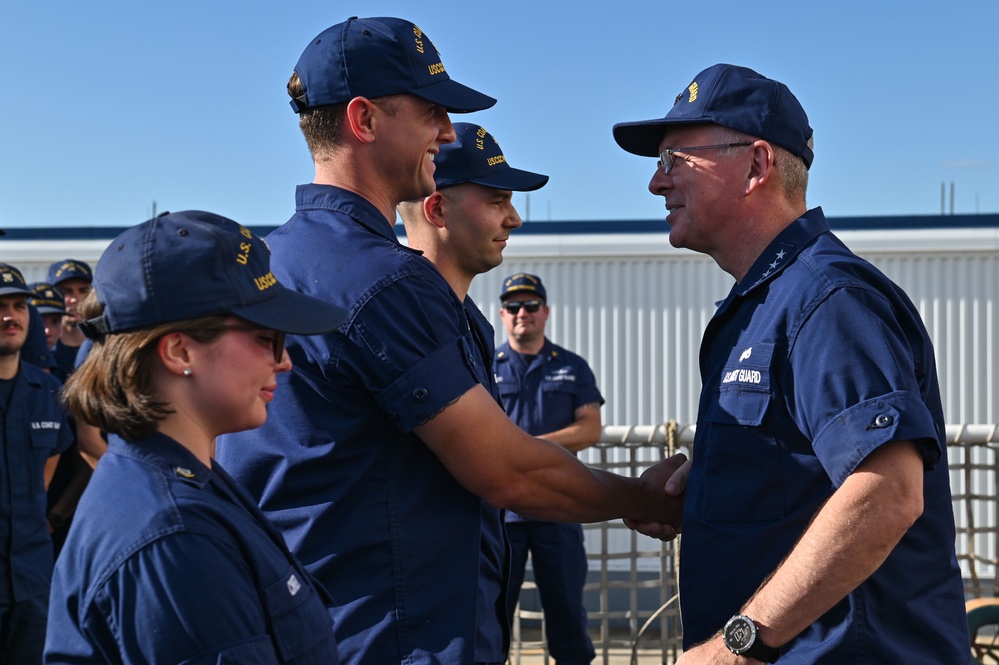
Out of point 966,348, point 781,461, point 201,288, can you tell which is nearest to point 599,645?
point 966,348

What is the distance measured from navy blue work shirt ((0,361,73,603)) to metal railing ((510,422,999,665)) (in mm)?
3244

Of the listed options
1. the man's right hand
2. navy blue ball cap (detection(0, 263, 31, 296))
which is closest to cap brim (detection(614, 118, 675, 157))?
the man's right hand

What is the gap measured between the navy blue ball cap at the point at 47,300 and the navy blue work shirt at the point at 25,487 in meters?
1.83

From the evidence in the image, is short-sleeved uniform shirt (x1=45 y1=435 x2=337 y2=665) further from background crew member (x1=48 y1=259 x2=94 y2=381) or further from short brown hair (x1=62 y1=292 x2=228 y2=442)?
background crew member (x1=48 y1=259 x2=94 y2=381)

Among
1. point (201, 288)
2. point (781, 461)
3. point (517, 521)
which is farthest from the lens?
point (517, 521)

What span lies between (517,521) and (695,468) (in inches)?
186

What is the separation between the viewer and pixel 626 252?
10.5m

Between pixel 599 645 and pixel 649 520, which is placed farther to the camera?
pixel 599 645

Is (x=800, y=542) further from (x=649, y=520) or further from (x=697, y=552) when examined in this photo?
(x=649, y=520)

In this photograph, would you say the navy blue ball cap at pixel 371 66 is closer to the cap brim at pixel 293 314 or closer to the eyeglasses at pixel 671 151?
the eyeglasses at pixel 671 151

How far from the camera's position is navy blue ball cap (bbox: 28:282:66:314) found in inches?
307

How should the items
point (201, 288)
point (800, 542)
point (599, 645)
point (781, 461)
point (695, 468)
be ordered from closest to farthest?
point (201, 288) < point (800, 542) < point (781, 461) < point (695, 468) < point (599, 645)

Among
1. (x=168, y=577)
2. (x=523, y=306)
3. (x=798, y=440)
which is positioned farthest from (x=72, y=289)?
(x=168, y=577)

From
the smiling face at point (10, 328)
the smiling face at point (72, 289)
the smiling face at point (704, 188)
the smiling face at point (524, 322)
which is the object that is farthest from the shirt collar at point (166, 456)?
the smiling face at point (72, 289)
